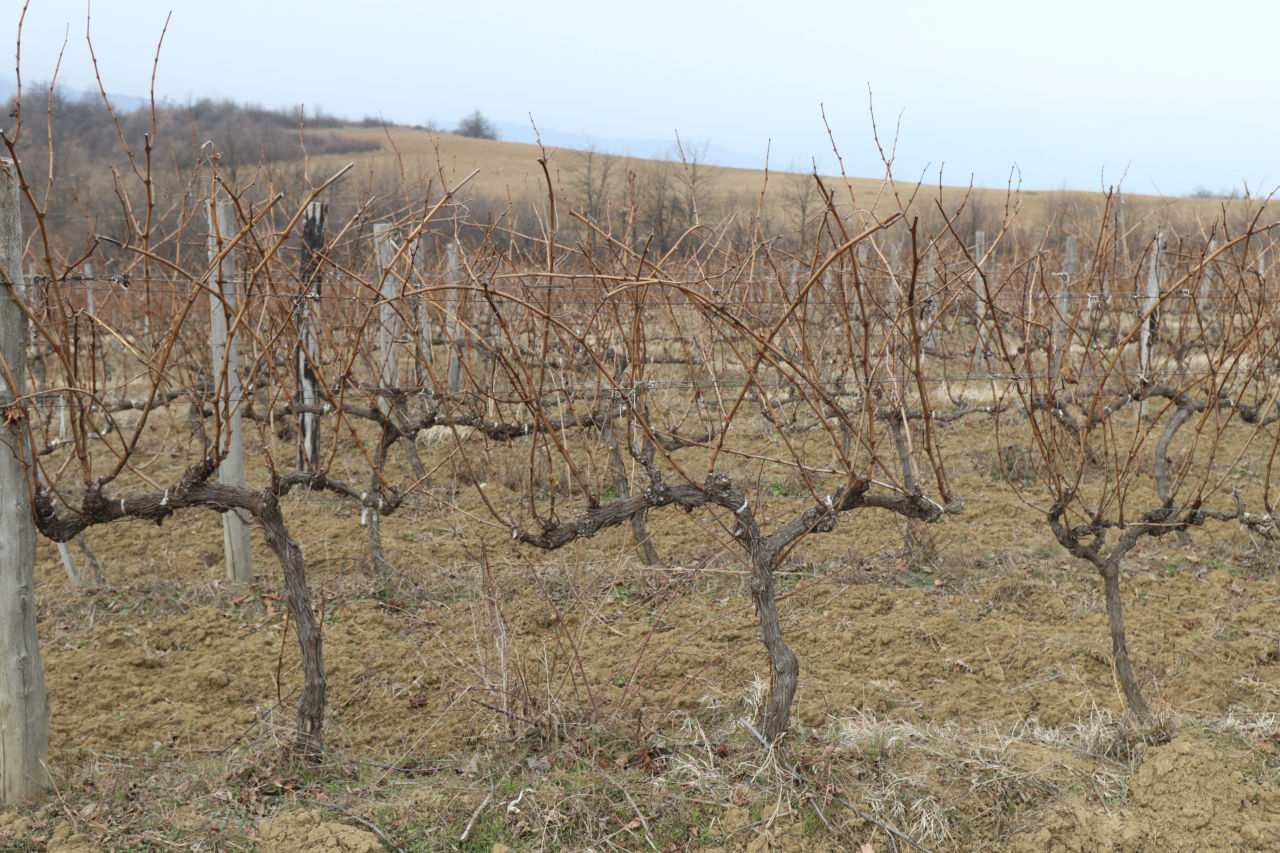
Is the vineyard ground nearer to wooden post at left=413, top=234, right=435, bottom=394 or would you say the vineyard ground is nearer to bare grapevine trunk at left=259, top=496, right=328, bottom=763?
bare grapevine trunk at left=259, top=496, right=328, bottom=763

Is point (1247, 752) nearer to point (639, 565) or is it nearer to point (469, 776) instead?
point (469, 776)

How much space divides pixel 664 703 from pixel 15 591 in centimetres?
219

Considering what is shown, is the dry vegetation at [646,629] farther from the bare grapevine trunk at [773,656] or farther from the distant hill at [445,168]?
the distant hill at [445,168]

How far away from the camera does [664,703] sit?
3.51m

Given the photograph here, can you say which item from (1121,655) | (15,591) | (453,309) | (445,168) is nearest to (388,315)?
(453,309)

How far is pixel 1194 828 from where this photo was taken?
2.58m

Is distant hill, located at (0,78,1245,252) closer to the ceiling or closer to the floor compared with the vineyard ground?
closer to the ceiling

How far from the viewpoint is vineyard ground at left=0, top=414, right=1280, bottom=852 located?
2.60 m

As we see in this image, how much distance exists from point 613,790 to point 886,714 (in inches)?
46.2

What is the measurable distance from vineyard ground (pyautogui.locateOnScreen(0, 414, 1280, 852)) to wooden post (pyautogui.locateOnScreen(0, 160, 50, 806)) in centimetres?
14

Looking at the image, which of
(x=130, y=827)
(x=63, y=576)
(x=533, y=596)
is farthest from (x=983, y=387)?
(x=130, y=827)

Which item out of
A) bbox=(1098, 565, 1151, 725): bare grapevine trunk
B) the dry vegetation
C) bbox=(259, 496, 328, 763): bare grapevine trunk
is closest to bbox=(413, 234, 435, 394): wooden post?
the dry vegetation

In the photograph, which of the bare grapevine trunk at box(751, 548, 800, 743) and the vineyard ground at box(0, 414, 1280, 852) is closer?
the vineyard ground at box(0, 414, 1280, 852)

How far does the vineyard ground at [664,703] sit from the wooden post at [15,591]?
0.14 meters
